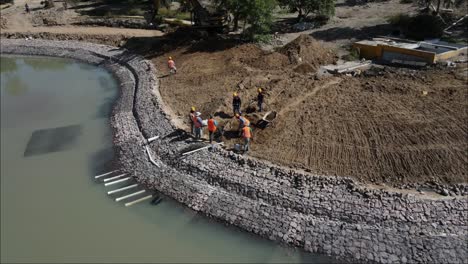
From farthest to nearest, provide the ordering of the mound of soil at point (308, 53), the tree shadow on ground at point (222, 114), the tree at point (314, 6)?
the tree at point (314, 6), the mound of soil at point (308, 53), the tree shadow on ground at point (222, 114)

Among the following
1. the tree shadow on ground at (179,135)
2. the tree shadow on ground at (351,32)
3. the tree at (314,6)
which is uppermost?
the tree at (314,6)

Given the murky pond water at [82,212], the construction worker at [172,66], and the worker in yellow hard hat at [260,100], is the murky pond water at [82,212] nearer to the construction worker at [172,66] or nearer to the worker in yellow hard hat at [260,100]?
the construction worker at [172,66]

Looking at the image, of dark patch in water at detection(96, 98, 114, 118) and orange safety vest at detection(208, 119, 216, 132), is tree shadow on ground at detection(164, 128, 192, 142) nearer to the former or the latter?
orange safety vest at detection(208, 119, 216, 132)

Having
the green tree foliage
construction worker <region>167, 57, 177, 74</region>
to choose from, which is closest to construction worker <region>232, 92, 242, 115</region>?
construction worker <region>167, 57, 177, 74</region>

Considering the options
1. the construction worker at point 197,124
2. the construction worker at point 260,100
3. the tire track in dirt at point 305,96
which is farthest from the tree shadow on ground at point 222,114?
the tire track in dirt at point 305,96

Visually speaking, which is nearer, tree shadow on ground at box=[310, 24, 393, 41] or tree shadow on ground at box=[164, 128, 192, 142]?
tree shadow on ground at box=[164, 128, 192, 142]

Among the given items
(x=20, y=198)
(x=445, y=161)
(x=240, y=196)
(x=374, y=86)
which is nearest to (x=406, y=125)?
(x=445, y=161)

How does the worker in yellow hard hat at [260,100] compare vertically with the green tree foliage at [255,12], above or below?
below
